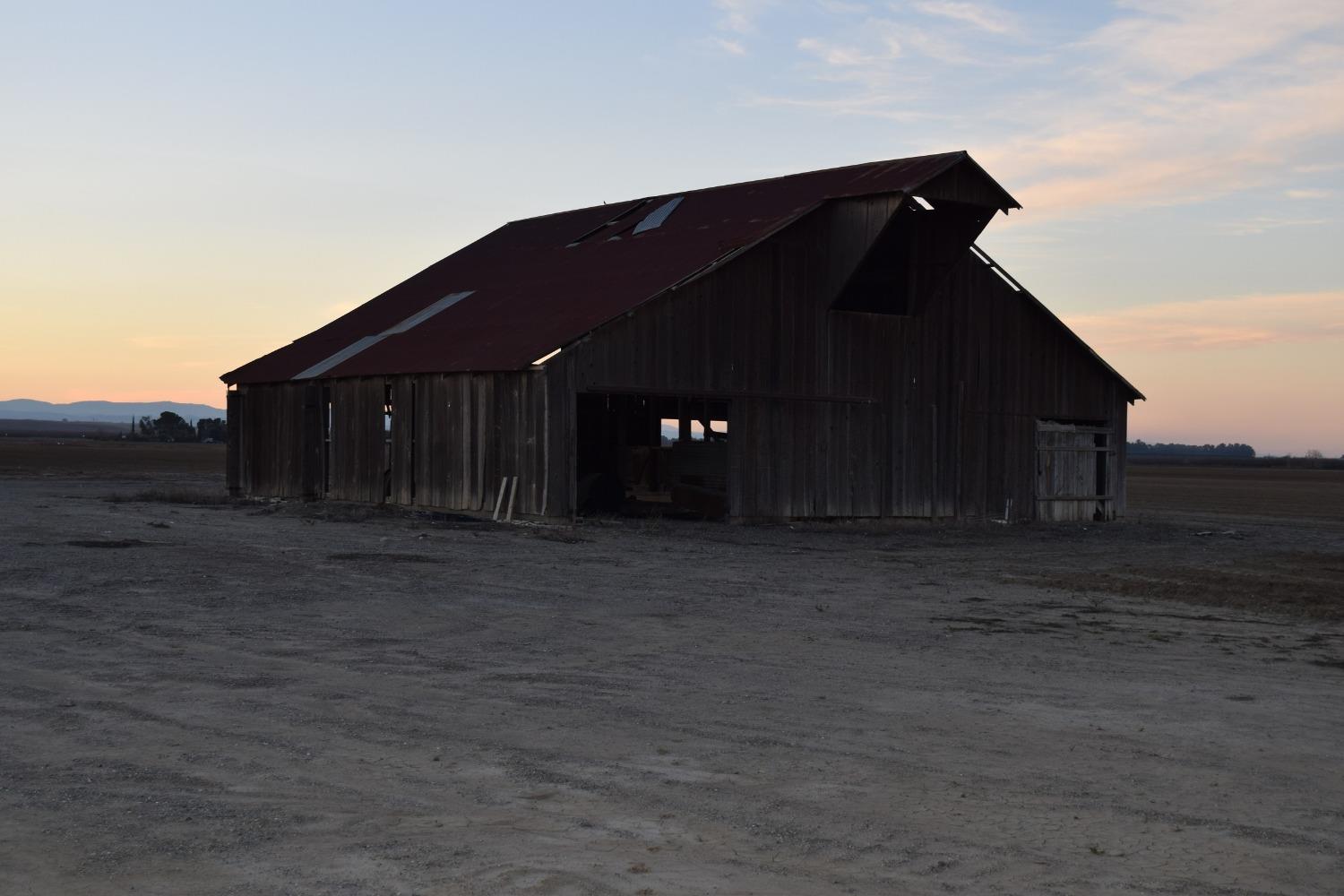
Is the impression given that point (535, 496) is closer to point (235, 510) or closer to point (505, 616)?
point (235, 510)

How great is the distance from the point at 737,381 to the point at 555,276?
7.20m

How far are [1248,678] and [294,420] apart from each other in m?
27.1

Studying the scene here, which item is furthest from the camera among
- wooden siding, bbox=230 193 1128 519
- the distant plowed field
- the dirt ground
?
the distant plowed field

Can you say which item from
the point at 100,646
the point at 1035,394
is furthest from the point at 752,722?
the point at 1035,394

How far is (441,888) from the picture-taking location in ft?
19.9

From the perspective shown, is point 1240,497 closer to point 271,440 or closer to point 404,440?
point 271,440

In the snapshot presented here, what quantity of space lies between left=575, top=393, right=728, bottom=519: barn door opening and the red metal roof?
250 centimetres

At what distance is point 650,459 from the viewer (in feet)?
116

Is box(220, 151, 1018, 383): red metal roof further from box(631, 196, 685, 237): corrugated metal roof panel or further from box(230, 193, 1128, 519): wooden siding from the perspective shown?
box(230, 193, 1128, 519): wooden siding

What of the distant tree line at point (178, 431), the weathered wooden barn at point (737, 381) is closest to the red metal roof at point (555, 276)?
the weathered wooden barn at point (737, 381)

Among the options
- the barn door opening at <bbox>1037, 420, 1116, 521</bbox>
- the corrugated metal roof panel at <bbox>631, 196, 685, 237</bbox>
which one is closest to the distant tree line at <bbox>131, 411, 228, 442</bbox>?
the corrugated metal roof panel at <bbox>631, 196, 685, 237</bbox>

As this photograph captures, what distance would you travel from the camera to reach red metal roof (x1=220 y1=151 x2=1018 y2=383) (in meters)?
29.5

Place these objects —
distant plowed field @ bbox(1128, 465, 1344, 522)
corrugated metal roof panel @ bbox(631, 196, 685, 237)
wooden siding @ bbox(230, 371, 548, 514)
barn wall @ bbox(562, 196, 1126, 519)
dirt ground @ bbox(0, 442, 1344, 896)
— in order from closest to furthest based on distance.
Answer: dirt ground @ bbox(0, 442, 1344, 896), wooden siding @ bbox(230, 371, 548, 514), barn wall @ bbox(562, 196, 1126, 519), corrugated metal roof panel @ bbox(631, 196, 685, 237), distant plowed field @ bbox(1128, 465, 1344, 522)

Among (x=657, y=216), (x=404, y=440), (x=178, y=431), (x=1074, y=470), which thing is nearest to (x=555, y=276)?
(x=657, y=216)
